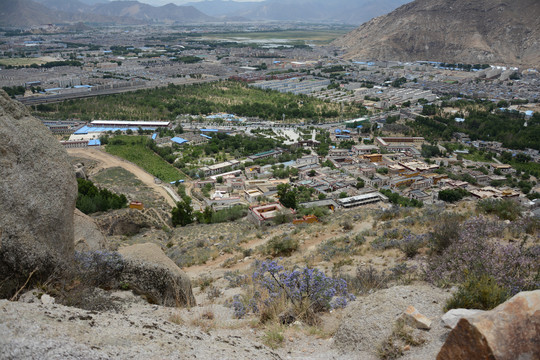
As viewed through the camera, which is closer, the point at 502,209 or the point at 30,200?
the point at 30,200

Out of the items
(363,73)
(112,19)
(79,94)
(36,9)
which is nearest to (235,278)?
(79,94)

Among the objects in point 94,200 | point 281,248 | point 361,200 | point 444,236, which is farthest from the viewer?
point 361,200

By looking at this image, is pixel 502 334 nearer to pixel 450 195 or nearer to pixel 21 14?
pixel 450 195

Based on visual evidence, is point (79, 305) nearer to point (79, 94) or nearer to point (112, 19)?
point (79, 94)

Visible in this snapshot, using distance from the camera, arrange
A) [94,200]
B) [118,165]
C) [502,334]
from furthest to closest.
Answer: [118,165] < [94,200] < [502,334]

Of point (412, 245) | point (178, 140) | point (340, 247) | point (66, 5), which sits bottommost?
point (178, 140)

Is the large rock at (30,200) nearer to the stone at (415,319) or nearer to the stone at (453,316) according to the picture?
the stone at (415,319)

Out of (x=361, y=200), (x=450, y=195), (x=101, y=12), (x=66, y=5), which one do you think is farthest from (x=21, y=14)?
(x=450, y=195)
